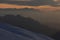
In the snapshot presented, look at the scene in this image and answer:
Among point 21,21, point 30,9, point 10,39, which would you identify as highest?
point 30,9

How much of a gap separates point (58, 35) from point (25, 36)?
0.49 meters

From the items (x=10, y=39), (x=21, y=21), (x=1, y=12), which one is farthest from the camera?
(x=1, y=12)

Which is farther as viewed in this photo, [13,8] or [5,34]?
[13,8]

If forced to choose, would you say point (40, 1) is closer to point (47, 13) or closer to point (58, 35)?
point (47, 13)

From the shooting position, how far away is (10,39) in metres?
0.56

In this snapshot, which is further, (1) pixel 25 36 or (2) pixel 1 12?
(2) pixel 1 12

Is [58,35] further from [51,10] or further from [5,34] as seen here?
[5,34]

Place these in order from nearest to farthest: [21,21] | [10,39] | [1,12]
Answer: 1. [10,39]
2. [21,21]
3. [1,12]

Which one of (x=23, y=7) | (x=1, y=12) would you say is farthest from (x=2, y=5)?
(x=23, y=7)

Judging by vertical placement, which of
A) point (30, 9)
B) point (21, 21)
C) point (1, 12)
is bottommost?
point (21, 21)

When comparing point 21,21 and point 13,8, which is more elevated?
point 13,8

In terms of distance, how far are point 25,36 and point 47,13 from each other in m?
0.77

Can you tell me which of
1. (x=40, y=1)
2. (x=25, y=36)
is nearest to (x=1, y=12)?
(x=40, y=1)

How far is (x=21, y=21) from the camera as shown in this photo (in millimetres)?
966
